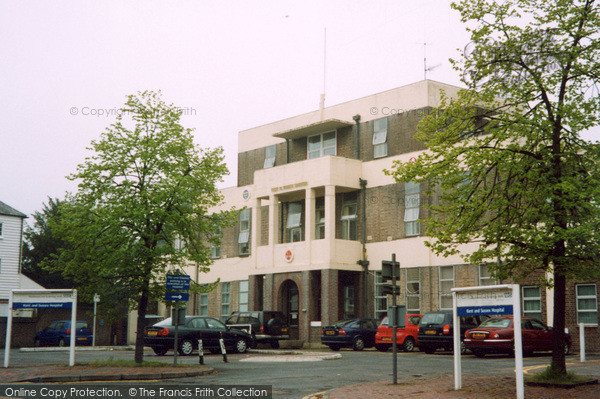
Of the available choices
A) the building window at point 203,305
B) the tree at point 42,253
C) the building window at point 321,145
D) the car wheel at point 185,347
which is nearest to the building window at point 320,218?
the building window at point 321,145

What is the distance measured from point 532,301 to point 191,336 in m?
14.8

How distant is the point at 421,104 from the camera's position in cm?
3666

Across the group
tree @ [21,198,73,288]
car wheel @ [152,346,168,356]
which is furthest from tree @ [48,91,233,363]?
tree @ [21,198,73,288]

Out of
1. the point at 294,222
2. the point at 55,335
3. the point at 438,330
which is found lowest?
the point at 55,335

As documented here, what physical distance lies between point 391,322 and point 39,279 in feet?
170

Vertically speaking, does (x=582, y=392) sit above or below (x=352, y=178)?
below

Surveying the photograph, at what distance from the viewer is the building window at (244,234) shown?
152 feet

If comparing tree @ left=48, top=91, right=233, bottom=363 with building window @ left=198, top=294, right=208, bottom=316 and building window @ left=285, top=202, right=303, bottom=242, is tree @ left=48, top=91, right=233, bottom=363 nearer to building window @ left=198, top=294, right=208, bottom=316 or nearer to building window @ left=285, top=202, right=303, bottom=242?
building window @ left=285, top=202, right=303, bottom=242

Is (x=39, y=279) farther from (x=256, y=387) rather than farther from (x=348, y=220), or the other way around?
(x=256, y=387)

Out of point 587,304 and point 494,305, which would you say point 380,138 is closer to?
point 587,304

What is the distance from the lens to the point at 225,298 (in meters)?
47.8

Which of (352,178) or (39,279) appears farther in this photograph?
(39,279)

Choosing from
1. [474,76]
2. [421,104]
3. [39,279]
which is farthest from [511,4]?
[39,279]

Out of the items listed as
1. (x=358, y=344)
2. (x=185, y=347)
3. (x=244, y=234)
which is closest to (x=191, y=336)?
(x=185, y=347)
